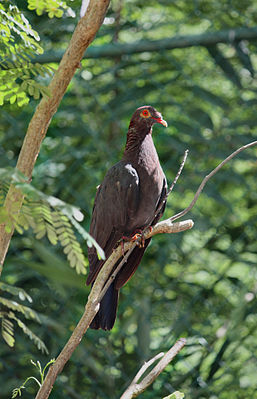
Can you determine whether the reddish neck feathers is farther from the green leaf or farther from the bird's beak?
the green leaf

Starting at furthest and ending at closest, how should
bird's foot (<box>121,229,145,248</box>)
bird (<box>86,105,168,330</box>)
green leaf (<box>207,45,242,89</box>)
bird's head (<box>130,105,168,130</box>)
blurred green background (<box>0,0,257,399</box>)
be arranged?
green leaf (<box>207,45,242,89</box>), blurred green background (<box>0,0,257,399</box>), bird's head (<box>130,105,168,130</box>), bird (<box>86,105,168,330</box>), bird's foot (<box>121,229,145,248</box>)

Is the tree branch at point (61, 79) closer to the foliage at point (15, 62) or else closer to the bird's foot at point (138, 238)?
the foliage at point (15, 62)

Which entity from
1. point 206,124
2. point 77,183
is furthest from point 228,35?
point 77,183

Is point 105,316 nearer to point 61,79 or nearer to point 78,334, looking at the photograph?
point 78,334

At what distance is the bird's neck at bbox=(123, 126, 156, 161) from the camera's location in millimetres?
1583

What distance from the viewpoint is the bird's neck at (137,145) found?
158cm

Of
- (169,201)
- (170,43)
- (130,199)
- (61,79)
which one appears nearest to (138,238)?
(130,199)

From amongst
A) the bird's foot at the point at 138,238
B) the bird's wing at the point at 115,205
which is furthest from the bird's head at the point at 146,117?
the bird's foot at the point at 138,238

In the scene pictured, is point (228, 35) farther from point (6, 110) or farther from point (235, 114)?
point (6, 110)

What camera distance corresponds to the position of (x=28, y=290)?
259 centimetres

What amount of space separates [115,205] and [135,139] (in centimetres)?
19

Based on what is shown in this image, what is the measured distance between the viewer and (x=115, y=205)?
1.58 metres

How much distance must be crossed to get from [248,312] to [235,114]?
2.84 ft

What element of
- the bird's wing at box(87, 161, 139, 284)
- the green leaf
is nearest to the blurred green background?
the green leaf
